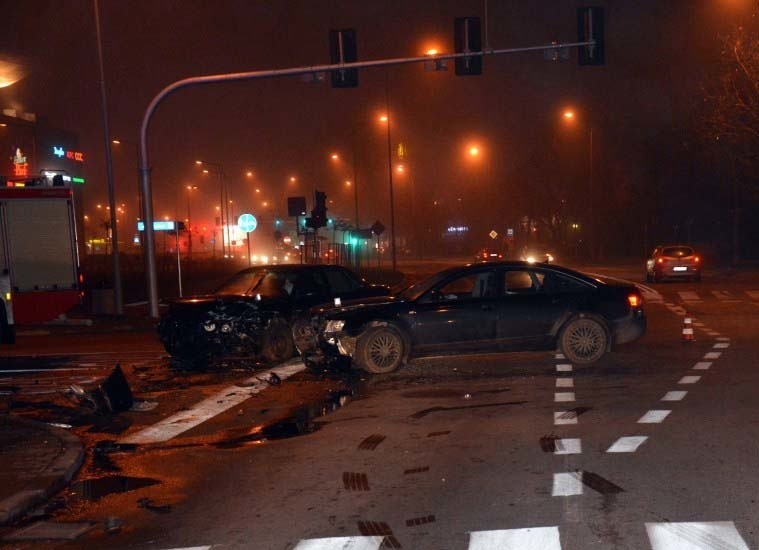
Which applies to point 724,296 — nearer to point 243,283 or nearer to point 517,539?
point 243,283

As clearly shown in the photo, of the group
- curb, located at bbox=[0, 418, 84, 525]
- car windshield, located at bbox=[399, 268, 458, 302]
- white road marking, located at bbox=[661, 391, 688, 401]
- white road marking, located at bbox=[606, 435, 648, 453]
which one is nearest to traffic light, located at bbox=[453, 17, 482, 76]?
car windshield, located at bbox=[399, 268, 458, 302]

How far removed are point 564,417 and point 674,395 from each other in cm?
174

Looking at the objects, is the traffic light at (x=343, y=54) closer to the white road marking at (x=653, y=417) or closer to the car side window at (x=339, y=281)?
the car side window at (x=339, y=281)

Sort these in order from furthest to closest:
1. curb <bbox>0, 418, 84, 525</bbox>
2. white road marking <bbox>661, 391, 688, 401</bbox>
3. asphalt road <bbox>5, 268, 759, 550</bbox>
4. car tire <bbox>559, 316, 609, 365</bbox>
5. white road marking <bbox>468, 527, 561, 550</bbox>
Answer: car tire <bbox>559, 316, 609, 365</bbox>
white road marking <bbox>661, 391, 688, 401</bbox>
curb <bbox>0, 418, 84, 525</bbox>
asphalt road <bbox>5, 268, 759, 550</bbox>
white road marking <bbox>468, 527, 561, 550</bbox>

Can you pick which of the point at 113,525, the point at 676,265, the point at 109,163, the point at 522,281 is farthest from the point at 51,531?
the point at 676,265

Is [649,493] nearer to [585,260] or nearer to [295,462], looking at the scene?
[295,462]

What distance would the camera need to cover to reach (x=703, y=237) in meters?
64.4

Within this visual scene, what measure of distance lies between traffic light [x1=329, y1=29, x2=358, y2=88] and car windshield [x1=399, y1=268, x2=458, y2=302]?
6.13m

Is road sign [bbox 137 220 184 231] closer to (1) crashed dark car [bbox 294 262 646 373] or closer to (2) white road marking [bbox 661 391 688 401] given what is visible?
(1) crashed dark car [bbox 294 262 646 373]

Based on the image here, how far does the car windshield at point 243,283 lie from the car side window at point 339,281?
1.10 metres

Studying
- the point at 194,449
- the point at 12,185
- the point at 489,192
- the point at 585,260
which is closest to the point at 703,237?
the point at 585,260

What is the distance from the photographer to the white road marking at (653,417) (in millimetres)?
8633

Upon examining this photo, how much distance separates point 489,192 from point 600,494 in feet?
240

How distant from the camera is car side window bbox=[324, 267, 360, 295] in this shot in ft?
49.3
